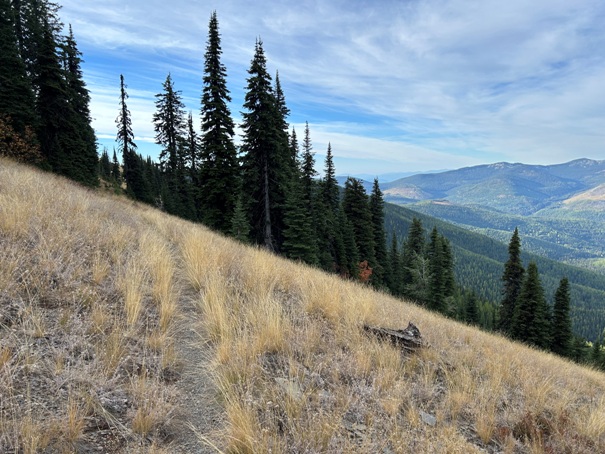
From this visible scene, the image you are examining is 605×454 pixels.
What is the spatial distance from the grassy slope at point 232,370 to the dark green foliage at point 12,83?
22.3 meters

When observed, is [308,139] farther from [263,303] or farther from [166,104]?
[263,303]

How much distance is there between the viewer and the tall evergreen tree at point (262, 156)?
23.7m

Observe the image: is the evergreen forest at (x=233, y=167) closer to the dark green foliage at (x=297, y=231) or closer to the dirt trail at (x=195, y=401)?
the dark green foliage at (x=297, y=231)

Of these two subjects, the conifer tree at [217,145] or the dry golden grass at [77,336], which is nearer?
the dry golden grass at [77,336]

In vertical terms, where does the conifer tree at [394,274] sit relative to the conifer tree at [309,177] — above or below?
below

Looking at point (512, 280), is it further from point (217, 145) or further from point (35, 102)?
point (35, 102)

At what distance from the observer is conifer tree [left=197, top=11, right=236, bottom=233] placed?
2472 centimetres

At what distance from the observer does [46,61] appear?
2417 centimetres

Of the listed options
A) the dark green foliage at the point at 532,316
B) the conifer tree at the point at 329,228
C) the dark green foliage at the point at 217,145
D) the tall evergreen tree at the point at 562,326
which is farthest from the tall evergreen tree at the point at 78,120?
the tall evergreen tree at the point at 562,326

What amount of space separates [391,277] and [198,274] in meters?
43.8

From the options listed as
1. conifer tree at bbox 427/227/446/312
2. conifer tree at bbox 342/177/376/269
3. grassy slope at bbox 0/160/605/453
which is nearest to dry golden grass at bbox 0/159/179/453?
grassy slope at bbox 0/160/605/453

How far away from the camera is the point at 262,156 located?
2508cm

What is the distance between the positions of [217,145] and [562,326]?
139ft

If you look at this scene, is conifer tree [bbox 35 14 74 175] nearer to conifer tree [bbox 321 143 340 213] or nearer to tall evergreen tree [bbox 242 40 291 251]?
tall evergreen tree [bbox 242 40 291 251]
